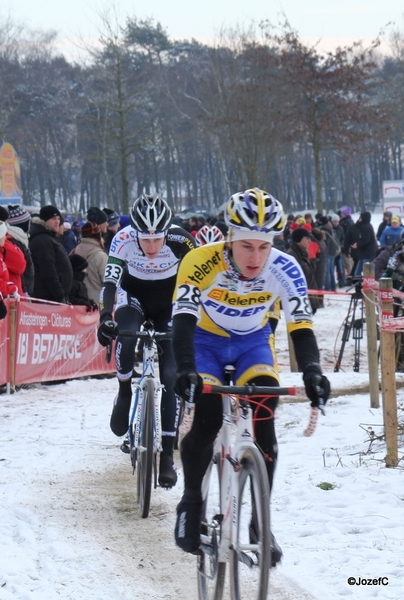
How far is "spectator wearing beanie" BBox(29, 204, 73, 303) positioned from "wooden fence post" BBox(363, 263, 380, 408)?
3728mm

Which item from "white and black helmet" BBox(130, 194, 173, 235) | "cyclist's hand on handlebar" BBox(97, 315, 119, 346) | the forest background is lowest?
"cyclist's hand on handlebar" BBox(97, 315, 119, 346)

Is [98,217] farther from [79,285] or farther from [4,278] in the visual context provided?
[4,278]

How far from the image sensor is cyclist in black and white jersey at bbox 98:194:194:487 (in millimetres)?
6293

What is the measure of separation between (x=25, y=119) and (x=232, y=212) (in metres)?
63.1

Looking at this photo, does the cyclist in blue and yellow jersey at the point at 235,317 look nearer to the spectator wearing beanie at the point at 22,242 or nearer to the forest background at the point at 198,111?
the spectator wearing beanie at the point at 22,242

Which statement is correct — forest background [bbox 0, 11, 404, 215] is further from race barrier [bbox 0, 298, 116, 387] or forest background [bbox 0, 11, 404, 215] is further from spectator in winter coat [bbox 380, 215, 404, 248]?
race barrier [bbox 0, 298, 116, 387]

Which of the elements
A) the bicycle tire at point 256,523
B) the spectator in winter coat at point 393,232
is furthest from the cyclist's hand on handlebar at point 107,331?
the spectator in winter coat at point 393,232

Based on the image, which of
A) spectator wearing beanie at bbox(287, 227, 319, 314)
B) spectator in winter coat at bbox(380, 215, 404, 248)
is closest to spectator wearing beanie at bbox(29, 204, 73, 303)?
spectator wearing beanie at bbox(287, 227, 319, 314)

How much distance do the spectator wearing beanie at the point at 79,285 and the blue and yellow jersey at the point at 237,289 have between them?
24.2ft

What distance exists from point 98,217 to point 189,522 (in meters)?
7.84

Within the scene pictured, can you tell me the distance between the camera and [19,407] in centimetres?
972

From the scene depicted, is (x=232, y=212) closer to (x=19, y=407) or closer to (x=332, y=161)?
(x=19, y=407)

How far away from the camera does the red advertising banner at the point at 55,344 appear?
414 inches

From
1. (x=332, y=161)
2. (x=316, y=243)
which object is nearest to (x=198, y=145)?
(x=332, y=161)
